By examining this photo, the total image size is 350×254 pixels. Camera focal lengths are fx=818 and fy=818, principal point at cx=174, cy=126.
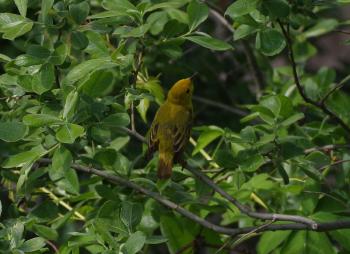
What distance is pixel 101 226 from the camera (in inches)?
114

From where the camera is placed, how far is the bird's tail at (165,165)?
352 centimetres

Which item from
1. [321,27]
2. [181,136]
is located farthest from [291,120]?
[321,27]

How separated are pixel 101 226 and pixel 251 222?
3.76 feet

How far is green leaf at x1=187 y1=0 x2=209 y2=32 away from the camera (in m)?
3.26

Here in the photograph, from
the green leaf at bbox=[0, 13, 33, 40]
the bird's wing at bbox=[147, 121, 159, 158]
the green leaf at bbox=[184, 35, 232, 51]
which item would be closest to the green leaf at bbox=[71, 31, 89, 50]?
the green leaf at bbox=[0, 13, 33, 40]

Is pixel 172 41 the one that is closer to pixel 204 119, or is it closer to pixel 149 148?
pixel 149 148

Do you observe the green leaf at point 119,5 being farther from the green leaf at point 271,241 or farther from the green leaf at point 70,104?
the green leaf at point 271,241

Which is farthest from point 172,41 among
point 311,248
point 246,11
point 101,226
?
point 311,248

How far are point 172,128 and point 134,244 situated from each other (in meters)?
1.42

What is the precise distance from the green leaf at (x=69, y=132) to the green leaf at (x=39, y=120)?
0.12ft

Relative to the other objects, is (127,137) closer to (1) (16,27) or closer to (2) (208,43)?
(2) (208,43)

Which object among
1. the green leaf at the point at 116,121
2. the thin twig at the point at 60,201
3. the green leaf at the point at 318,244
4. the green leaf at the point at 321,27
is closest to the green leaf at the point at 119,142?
the thin twig at the point at 60,201

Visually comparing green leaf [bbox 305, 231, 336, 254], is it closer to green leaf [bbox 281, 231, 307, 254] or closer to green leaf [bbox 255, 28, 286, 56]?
green leaf [bbox 281, 231, 307, 254]

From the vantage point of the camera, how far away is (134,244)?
279 cm
